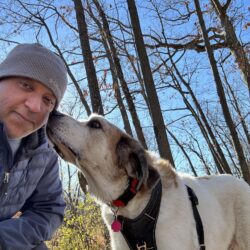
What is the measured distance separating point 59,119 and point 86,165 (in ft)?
1.95

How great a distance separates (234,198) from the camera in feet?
18.0

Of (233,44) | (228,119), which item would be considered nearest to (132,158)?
(228,119)

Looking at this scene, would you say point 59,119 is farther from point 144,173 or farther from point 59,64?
point 144,173

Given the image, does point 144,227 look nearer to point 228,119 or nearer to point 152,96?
point 152,96

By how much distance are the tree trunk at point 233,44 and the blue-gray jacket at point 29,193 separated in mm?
12937

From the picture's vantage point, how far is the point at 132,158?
4.26m

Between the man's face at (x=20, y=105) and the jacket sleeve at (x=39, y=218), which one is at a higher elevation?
the man's face at (x=20, y=105)

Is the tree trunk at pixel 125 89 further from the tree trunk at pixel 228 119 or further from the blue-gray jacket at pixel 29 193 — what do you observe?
the blue-gray jacket at pixel 29 193

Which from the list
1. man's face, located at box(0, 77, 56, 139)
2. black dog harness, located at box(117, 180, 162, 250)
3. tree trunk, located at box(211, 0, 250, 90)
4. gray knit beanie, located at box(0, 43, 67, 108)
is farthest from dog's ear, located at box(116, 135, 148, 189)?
tree trunk, located at box(211, 0, 250, 90)

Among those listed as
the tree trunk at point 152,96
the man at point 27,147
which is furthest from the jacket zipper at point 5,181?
the tree trunk at point 152,96

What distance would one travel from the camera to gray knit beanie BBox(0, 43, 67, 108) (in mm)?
3219

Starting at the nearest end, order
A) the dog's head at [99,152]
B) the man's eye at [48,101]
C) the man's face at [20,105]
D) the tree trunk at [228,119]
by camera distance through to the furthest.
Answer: the man's face at [20,105], the man's eye at [48,101], the dog's head at [99,152], the tree trunk at [228,119]

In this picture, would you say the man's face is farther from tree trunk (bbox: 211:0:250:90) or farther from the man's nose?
tree trunk (bbox: 211:0:250:90)

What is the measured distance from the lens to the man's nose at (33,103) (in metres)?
3.15
